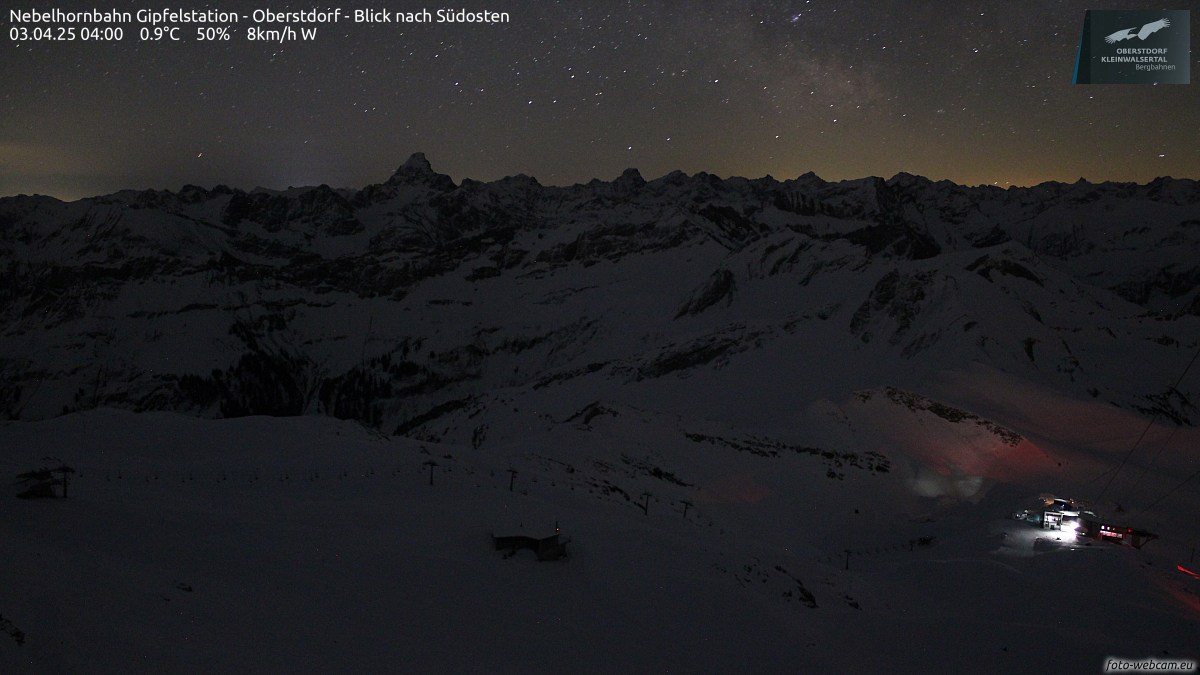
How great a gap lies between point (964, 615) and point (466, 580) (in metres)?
16.3

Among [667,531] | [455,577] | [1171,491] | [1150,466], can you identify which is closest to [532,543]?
[455,577]

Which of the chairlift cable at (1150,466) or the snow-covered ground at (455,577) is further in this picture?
the chairlift cable at (1150,466)

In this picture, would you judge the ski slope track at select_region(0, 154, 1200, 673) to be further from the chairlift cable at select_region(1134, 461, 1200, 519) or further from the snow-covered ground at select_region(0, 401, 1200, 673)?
the chairlift cable at select_region(1134, 461, 1200, 519)

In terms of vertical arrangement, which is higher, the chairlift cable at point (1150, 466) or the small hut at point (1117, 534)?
the small hut at point (1117, 534)

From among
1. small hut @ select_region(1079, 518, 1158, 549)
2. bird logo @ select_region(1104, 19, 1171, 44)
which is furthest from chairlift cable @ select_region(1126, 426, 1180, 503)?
bird logo @ select_region(1104, 19, 1171, 44)

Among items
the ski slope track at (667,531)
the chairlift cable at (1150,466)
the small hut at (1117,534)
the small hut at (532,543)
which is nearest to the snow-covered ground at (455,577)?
the ski slope track at (667,531)

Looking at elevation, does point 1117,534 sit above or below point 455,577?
below

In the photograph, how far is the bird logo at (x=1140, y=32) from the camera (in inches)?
1182

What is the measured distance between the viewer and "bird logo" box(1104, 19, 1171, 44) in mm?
30011

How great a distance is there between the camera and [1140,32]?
3014cm

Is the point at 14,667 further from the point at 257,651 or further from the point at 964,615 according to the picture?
the point at 964,615

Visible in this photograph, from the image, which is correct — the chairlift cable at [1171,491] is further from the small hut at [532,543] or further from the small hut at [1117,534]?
the small hut at [532,543]

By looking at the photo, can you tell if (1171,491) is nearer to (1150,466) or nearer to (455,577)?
(1150,466)

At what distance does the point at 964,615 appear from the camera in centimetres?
2388
